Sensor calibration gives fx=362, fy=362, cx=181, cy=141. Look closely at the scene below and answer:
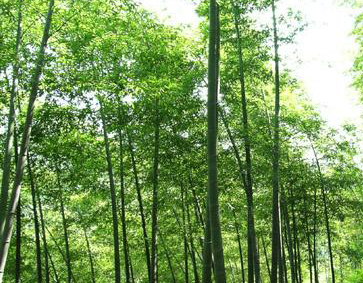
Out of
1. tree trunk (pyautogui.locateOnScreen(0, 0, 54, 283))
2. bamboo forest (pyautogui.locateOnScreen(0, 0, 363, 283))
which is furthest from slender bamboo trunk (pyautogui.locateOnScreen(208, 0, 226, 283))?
tree trunk (pyautogui.locateOnScreen(0, 0, 54, 283))

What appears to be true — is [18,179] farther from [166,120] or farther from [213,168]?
[166,120]

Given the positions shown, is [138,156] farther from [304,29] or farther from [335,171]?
[335,171]

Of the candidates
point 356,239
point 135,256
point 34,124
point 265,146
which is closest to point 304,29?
point 265,146

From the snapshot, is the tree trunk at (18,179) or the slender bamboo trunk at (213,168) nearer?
the slender bamboo trunk at (213,168)

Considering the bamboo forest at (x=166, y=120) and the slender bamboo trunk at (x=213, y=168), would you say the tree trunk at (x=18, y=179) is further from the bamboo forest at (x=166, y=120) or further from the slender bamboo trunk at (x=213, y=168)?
the slender bamboo trunk at (x=213, y=168)

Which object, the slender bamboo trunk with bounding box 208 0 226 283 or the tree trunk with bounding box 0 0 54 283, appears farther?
the tree trunk with bounding box 0 0 54 283

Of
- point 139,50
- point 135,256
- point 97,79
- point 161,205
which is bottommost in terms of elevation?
point 135,256

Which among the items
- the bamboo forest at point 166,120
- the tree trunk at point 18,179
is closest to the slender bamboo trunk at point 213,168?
the bamboo forest at point 166,120

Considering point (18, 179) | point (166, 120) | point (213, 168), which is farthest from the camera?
point (166, 120)

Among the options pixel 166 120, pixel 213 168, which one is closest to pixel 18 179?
pixel 213 168

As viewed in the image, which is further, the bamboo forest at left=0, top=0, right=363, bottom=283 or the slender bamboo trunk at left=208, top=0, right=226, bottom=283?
the bamboo forest at left=0, top=0, right=363, bottom=283

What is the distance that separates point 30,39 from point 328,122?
740 cm

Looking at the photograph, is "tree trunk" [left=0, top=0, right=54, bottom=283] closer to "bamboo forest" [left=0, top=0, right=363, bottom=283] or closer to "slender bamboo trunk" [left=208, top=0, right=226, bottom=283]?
"bamboo forest" [left=0, top=0, right=363, bottom=283]

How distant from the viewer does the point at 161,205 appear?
9.02 meters
